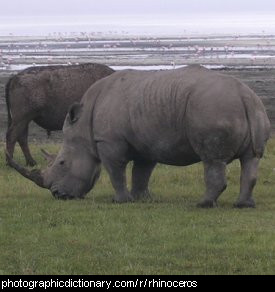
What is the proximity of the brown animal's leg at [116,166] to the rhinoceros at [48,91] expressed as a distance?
433cm

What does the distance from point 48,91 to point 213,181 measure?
6026mm

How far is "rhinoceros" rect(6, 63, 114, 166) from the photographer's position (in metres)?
19.2

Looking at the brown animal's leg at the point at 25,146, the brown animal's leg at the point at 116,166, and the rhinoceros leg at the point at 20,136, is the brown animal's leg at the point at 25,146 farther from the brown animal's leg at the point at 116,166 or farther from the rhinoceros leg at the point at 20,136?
the brown animal's leg at the point at 116,166

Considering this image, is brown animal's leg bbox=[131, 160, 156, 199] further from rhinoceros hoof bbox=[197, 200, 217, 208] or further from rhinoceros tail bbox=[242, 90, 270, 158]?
rhinoceros tail bbox=[242, 90, 270, 158]

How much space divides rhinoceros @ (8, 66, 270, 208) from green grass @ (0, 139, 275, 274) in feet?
1.16

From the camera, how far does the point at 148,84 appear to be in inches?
581

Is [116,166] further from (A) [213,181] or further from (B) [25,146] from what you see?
(B) [25,146]

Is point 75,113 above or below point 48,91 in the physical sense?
above

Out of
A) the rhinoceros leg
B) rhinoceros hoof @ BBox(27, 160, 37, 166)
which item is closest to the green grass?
rhinoceros hoof @ BBox(27, 160, 37, 166)

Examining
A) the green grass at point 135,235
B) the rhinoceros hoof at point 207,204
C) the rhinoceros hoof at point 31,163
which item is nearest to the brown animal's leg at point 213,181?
the rhinoceros hoof at point 207,204

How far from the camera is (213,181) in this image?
1405cm

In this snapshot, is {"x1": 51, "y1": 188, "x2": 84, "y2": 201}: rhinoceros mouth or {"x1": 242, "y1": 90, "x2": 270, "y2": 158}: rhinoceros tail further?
{"x1": 51, "y1": 188, "x2": 84, "y2": 201}: rhinoceros mouth

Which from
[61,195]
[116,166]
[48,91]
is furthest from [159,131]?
[48,91]
